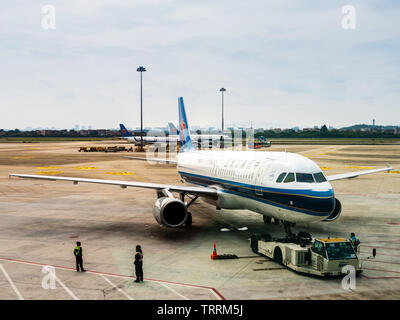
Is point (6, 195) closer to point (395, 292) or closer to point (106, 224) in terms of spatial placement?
point (106, 224)

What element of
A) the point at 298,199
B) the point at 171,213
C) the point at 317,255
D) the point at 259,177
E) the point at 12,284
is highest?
the point at 259,177

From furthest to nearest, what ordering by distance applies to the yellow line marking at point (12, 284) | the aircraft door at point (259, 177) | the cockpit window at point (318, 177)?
the aircraft door at point (259, 177)
the cockpit window at point (318, 177)
the yellow line marking at point (12, 284)

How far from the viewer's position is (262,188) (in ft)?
71.3

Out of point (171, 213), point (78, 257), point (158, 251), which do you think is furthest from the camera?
point (171, 213)

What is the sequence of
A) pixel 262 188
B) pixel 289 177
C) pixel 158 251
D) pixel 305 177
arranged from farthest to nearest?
pixel 158 251
pixel 262 188
pixel 289 177
pixel 305 177

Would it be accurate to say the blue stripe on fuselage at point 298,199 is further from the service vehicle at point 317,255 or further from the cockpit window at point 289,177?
the service vehicle at point 317,255

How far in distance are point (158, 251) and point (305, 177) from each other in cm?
852

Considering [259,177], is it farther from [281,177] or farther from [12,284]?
[12,284]

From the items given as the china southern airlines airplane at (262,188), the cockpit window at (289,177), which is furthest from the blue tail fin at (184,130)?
the cockpit window at (289,177)

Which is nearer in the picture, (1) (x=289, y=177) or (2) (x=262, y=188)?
(1) (x=289, y=177)

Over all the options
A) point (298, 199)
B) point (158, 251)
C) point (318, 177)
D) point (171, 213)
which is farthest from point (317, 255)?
point (171, 213)

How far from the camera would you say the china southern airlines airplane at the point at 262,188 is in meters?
19.2

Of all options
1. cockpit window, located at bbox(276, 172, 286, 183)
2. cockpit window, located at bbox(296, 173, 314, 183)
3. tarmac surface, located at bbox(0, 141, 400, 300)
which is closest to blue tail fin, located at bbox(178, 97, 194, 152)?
tarmac surface, located at bbox(0, 141, 400, 300)
